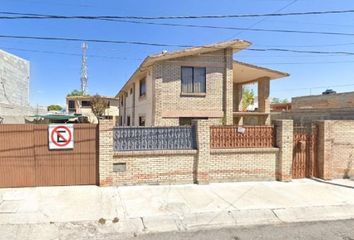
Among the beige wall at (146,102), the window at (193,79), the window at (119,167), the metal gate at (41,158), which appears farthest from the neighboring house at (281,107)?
the metal gate at (41,158)

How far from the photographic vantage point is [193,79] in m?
15.3

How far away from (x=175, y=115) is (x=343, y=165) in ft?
24.7

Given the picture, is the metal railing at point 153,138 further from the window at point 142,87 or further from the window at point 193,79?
the window at point 142,87

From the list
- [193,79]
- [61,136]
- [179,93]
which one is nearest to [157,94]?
[179,93]

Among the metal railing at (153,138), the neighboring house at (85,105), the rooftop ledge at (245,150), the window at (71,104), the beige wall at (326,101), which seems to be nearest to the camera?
the metal railing at (153,138)

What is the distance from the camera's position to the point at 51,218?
681 cm

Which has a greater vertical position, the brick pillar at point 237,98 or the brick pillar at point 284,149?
the brick pillar at point 237,98

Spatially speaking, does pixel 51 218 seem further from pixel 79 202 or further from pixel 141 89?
pixel 141 89

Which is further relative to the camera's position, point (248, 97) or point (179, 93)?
point (248, 97)

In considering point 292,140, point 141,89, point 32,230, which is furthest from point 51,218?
point 141,89

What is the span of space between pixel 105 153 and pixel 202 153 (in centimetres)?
316

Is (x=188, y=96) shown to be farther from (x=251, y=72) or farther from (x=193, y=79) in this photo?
(x=251, y=72)

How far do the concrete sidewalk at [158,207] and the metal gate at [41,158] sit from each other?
1.13 feet

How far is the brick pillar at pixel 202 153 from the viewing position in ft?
33.0
